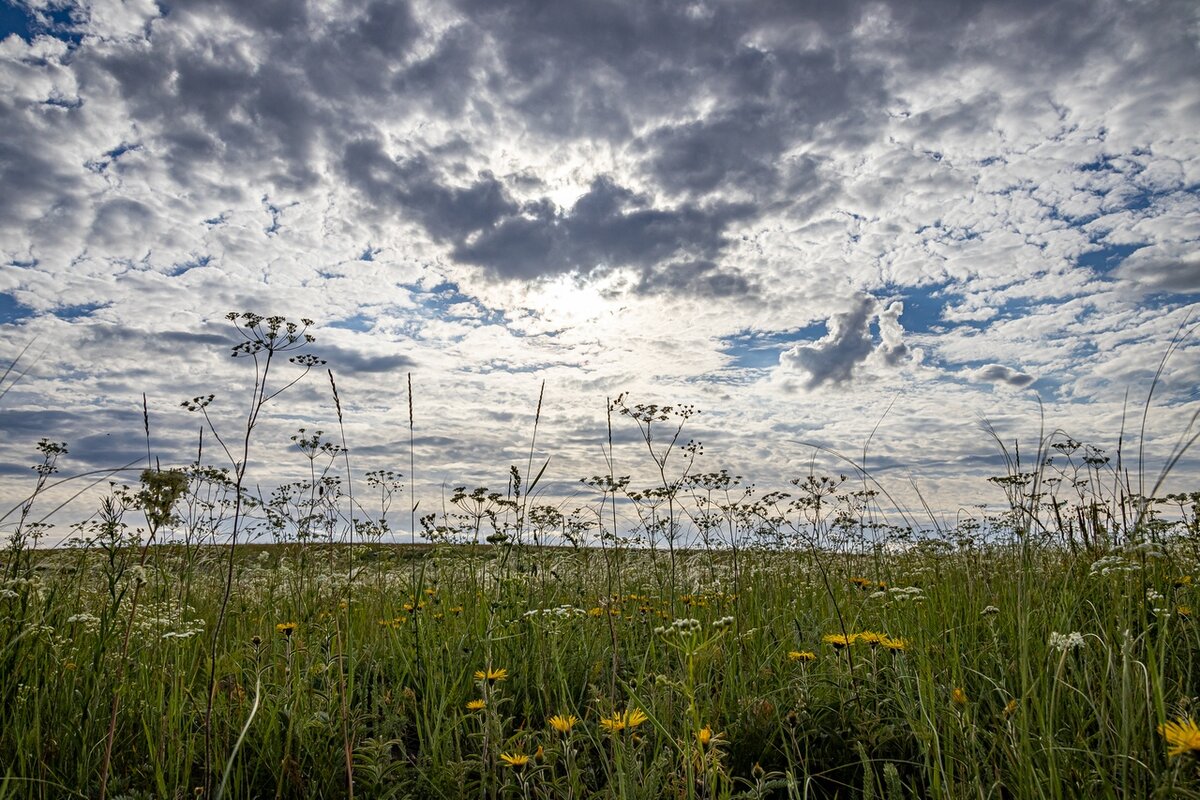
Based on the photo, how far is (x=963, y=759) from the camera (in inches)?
90.2

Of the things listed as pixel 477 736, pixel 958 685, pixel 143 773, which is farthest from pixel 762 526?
pixel 143 773

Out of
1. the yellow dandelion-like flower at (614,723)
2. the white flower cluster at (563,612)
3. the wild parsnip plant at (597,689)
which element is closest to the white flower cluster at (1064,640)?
the wild parsnip plant at (597,689)

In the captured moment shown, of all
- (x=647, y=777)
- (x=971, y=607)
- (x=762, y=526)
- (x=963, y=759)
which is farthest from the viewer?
(x=762, y=526)

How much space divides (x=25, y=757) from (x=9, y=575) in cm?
130

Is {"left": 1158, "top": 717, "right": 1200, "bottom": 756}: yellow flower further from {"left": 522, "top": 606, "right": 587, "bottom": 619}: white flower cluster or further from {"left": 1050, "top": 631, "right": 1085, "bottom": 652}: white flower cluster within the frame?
{"left": 522, "top": 606, "right": 587, "bottom": 619}: white flower cluster

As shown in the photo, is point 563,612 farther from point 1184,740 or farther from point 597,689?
point 1184,740

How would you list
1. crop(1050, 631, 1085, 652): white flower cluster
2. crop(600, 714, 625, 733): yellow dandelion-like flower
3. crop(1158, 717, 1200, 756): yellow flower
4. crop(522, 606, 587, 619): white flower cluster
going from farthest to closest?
crop(522, 606, 587, 619): white flower cluster, crop(1050, 631, 1085, 652): white flower cluster, crop(600, 714, 625, 733): yellow dandelion-like flower, crop(1158, 717, 1200, 756): yellow flower

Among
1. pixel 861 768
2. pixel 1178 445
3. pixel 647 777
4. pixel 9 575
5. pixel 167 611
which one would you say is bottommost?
pixel 861 768

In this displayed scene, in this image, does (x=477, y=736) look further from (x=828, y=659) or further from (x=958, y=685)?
(x=958, y=685)

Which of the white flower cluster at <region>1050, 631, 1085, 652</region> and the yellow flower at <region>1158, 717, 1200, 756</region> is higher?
the yellow flower at <region>1158, 717, 1200, 756</region>

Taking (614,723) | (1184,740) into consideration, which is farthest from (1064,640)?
(614,723)

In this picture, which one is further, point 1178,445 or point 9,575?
point 9,575

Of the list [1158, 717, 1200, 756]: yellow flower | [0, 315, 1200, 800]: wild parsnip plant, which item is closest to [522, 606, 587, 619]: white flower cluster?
[0, 315, 1200, 800]: wild parsnip plant

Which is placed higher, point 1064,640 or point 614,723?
point 1064,640
